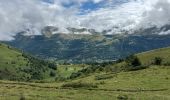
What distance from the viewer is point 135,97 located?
60062mm

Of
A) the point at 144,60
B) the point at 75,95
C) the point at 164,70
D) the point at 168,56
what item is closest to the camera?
the point at 75,95

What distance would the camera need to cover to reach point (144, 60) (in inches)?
6978

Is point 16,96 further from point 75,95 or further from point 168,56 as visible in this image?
point 168,56

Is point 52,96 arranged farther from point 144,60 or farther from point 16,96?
point 144,60

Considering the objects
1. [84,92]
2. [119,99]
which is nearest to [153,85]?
[84,92]

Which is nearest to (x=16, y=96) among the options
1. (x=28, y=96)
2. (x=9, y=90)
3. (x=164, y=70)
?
(x=28, y=96)

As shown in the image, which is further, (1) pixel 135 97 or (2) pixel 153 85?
(2) pixel 153 85

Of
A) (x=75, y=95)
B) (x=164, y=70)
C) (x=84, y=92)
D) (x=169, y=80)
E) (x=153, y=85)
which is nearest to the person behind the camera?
(x=75, y=95)

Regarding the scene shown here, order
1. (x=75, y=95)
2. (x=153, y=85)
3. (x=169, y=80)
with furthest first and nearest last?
(x=169, y=80) < (x=153, y=85) < (x=75, y=95)

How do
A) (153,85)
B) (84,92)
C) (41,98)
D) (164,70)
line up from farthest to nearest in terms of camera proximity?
(164,70) → (153,85) → (84,92) → (41,98)

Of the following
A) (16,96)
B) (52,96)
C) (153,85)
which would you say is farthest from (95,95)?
(153,85)

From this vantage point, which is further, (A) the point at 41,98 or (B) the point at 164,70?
(B) the point at 164,70

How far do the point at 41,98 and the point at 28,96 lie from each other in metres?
2.82

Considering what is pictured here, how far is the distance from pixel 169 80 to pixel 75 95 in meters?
35.7
